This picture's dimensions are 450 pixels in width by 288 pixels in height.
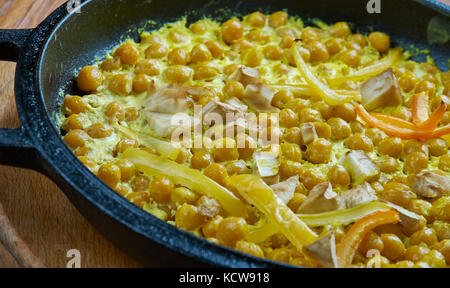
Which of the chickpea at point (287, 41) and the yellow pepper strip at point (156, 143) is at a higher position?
the chickpea at point (287, 41)

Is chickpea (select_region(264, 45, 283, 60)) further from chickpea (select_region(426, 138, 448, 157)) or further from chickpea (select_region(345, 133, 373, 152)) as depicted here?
chickpea (select_region(426, 138, 448, 157))

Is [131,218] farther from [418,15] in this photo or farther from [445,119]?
[418,15]

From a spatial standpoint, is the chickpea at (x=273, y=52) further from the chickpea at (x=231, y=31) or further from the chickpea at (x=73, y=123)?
the chickpea at (x=73, y=123)

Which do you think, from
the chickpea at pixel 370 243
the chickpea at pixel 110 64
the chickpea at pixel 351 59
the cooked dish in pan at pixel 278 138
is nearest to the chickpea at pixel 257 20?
the cooked dish in pan at pixel 278 138

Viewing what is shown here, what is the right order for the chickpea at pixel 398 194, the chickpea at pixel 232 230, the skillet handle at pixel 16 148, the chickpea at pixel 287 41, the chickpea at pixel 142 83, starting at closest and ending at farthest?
1. the skillet handle at pixel 16 148
2. the chickpea at pixel 232 230
3. the chickpea at pixel 398 194
4. the chickpea at pixel 142 83
5. the chickpea at pixel 287 41

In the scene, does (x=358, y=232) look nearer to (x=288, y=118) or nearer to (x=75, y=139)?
(x=288, y=118)
